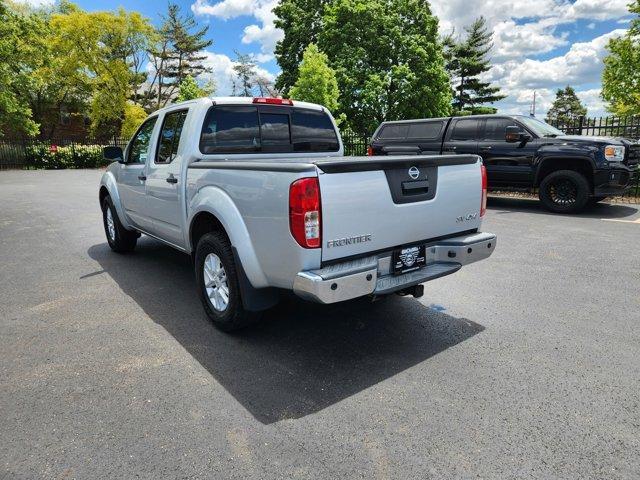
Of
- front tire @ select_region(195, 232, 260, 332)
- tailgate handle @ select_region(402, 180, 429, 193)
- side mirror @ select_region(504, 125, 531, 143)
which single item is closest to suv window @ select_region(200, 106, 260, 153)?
front tire @ select_region(195, 232, 260, 332)

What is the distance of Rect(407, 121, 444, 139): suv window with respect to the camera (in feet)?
37.0

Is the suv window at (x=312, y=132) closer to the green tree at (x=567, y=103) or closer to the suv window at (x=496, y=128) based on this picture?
the suv window at (x=496, y=128)

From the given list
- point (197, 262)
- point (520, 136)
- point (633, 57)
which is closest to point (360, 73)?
point (633, 57)

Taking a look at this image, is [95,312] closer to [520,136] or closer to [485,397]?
[485,397]

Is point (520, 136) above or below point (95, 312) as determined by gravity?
above

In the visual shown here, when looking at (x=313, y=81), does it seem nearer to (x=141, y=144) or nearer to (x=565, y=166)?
(x=565, y=166)

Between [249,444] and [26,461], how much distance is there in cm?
114

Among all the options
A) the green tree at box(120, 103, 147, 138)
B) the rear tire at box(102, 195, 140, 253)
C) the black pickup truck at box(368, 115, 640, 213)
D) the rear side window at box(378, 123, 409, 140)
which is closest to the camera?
the rear tire at box(102, 195, 140, 253)

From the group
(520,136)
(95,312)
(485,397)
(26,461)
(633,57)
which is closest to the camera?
(26,461)

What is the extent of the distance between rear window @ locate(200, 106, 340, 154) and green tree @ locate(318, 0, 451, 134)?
21474 mm

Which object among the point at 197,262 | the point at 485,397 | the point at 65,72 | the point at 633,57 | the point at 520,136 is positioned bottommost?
the point at 485,397

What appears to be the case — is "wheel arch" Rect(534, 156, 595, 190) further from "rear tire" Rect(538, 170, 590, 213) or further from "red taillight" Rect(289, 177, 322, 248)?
"red taillight" Rect(289, 177, 322, 248)

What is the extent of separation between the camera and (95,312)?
439cm

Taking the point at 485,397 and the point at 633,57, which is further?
the point at 633,57
